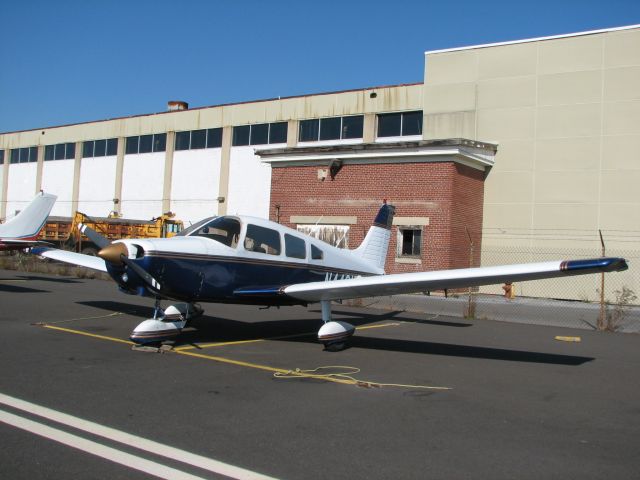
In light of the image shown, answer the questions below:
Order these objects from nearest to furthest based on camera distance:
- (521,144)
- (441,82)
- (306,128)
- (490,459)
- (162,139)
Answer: (490,459), (521,144), (441,82), (306,128), (162,139)

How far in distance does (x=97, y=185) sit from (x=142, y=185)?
454 centimetres

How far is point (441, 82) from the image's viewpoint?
24891 mm

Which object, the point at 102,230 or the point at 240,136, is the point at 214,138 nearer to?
the point at 240,136

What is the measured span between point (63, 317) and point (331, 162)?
13896 mm

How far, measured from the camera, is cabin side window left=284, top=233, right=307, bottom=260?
10.2 metres

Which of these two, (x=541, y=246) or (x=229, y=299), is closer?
(x=229, y=299)

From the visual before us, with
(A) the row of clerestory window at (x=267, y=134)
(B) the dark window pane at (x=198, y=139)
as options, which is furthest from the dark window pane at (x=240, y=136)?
(B) the dark window pane at (x=198, y=139)

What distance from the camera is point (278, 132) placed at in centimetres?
3152

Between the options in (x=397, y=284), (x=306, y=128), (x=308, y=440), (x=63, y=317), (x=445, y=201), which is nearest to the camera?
(x=308, y=440)

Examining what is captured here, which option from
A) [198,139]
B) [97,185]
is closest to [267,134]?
[198,139]

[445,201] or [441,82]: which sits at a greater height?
[441,82]

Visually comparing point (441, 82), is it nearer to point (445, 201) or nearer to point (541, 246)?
point (445, 201)

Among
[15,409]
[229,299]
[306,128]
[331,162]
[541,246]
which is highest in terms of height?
[306,128]

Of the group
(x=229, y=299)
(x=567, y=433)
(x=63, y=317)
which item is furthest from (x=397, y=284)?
(x=63, y=317)
